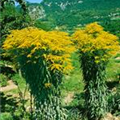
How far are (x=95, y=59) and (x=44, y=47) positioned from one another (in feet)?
11.7

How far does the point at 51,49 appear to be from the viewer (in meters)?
12.9

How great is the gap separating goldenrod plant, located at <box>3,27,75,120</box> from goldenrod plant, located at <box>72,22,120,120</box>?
1645 mm

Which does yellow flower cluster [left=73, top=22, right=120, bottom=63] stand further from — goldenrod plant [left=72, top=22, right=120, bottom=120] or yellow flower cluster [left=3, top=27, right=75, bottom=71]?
yellow flower cluster [left=3, top=27, right=75, bottom=71]

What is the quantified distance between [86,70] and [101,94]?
4.39ft

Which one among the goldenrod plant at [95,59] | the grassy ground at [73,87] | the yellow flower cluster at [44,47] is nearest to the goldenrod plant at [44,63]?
the yellow flower cluster at [44,47]

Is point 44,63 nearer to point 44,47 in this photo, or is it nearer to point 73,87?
point 44,47

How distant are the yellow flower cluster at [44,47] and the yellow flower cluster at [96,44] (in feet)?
5.96

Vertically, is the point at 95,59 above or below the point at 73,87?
above

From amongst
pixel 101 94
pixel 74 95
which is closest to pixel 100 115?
pixel 101 94

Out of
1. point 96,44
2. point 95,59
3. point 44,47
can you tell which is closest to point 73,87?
point 95,59

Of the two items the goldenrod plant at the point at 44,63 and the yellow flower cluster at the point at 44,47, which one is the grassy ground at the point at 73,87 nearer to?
the goldenrod plant at the point at 44,63

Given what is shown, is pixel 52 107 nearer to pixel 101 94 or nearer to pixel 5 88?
pixel 101 94

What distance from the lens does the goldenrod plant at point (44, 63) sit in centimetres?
1287

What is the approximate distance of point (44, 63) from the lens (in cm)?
1301
